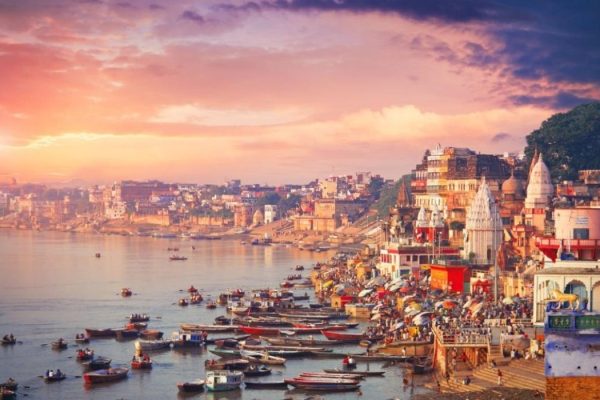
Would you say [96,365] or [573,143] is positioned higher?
[573,143]

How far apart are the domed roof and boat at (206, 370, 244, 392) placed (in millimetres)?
34516

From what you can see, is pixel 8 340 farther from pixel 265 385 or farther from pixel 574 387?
pixel 574 387

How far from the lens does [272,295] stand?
51531 mm

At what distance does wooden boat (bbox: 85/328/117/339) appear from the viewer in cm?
3934

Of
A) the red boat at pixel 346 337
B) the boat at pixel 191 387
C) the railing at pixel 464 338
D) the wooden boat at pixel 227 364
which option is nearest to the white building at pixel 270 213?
the red boat at pixel 346 337

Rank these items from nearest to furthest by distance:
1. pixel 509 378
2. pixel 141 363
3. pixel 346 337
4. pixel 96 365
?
1. pixel 509 378
2. pixel 96 365
3. pixel 141 363
4. pixel 346 337

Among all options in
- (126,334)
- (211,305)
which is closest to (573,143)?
Result: (211,305)

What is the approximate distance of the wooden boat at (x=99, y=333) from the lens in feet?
129

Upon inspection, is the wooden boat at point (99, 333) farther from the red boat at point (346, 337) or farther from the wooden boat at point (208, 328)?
the red boat at point (346, 337)

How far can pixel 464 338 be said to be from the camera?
2852 cm

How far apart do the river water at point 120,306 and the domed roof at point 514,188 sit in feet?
40.2

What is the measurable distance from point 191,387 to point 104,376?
9.86 ft

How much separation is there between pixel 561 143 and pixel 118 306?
2792cm

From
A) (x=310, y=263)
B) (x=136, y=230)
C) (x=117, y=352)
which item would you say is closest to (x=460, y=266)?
(x=117, y=352)
